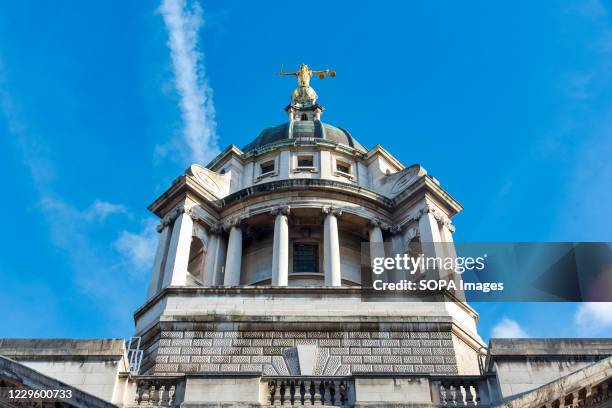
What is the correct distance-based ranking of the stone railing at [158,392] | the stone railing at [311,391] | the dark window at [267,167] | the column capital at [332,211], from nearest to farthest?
the stone railing at [311,391], the stone railing at [158,392], the column capital at [332,211], the dark window at [267,167]

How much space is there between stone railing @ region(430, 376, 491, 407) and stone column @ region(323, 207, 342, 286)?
34.3 feet

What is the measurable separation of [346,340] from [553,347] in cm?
610

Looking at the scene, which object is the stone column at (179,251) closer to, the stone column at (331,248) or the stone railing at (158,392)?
the stone column at (331,248)

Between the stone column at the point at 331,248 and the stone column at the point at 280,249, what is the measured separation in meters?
1.39

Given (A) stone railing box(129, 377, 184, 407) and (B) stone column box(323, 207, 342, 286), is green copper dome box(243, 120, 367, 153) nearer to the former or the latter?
(B) stone column box(323, 207, 342, 286)

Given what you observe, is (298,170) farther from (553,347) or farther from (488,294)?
(553,347)

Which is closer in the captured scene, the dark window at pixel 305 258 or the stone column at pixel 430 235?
the stone column at pixel 430 235

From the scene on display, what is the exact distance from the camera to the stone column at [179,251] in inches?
980

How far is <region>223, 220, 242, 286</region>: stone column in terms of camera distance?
27.0 meters

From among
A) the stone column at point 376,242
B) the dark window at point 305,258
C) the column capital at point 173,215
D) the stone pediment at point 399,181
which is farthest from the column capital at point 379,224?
the column capital at point 173,215

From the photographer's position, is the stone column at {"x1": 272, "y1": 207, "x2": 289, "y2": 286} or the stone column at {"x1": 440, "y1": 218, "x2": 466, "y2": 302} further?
the stone column at {"x1": 272, "y1": 207, "x2": 289, "y2": 286}

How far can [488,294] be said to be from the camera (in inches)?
922

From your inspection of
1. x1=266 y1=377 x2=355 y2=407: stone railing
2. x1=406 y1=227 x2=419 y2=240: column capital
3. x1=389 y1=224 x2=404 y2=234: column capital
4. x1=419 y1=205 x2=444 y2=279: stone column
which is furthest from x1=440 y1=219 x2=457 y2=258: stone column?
x1=266 y1=377 x2=355 y2=407: stone railing

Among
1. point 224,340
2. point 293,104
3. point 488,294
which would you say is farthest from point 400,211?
point 293,104
